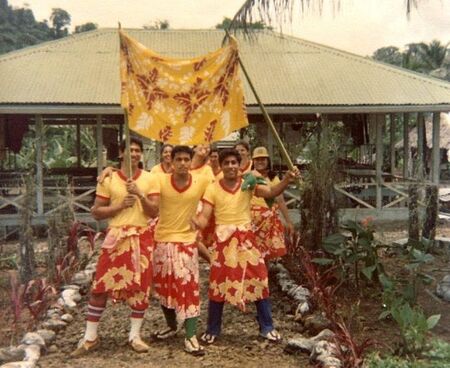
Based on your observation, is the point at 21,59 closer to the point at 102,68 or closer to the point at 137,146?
the point at 102,68

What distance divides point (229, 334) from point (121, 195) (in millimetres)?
1657

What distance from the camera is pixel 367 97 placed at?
41.8ft

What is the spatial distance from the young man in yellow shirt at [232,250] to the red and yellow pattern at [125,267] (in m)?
0.53

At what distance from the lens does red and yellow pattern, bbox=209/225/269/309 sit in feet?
16.0

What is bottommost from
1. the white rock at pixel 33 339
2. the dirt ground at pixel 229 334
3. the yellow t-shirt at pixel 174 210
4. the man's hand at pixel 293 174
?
the dirt ground at pixel 229 334

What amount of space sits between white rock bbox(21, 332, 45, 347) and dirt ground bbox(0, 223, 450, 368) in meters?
0.13

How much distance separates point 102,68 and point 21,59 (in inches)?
77.7

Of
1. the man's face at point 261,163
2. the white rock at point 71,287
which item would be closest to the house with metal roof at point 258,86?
the white rock at point 71,287

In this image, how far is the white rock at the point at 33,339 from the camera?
4.79 meters

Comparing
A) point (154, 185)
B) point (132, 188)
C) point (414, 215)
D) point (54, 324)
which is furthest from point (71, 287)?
point (414, 215)

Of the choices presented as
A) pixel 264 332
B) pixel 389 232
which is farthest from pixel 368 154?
pixel 264 332

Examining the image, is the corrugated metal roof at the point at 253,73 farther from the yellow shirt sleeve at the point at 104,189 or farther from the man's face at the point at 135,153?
the yellow shirt sleeve at the point at 104,189

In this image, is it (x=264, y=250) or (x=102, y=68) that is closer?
(x=264, y=250)

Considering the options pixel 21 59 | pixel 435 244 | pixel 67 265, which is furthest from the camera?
pixel 21 59
